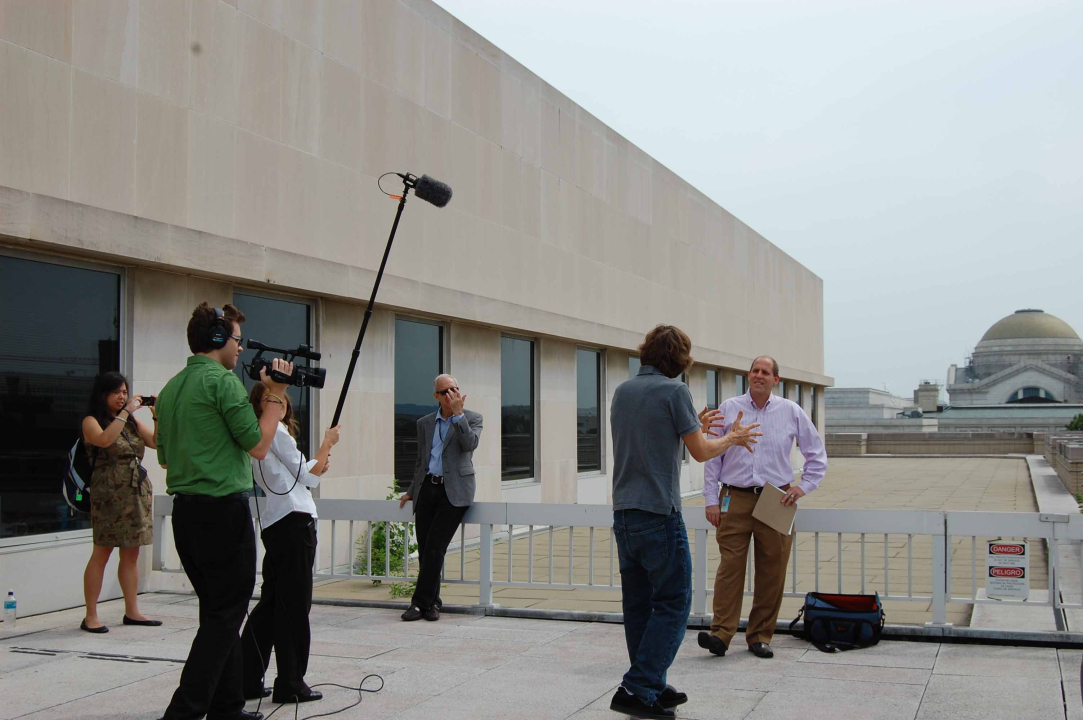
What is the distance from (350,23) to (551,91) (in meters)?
5.43

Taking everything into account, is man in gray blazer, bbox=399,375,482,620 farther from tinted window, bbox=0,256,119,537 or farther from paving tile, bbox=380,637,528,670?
tinted window, bbox=0,256,119,537

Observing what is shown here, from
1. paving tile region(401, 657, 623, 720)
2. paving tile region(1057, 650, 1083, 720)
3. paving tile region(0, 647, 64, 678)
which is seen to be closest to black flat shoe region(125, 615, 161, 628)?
paving tile region(0, 647, 64, 678)

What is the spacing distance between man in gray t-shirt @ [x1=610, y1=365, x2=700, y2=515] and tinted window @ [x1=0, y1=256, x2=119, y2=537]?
5.30 meters

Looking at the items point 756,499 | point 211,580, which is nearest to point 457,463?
point 756,499

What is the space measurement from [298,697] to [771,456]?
3.47 metres

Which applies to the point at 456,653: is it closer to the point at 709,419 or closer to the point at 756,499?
the point at 756,499

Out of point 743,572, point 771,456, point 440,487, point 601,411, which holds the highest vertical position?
point 601,411

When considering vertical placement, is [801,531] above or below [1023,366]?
below

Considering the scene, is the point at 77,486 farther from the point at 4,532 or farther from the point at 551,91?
the point at 551,91

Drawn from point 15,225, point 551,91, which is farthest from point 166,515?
point 551,91

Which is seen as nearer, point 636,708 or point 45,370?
point 636,708

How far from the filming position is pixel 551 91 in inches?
650

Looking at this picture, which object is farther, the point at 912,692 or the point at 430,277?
the point at 430,277

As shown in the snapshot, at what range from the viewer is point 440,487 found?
8.24m
